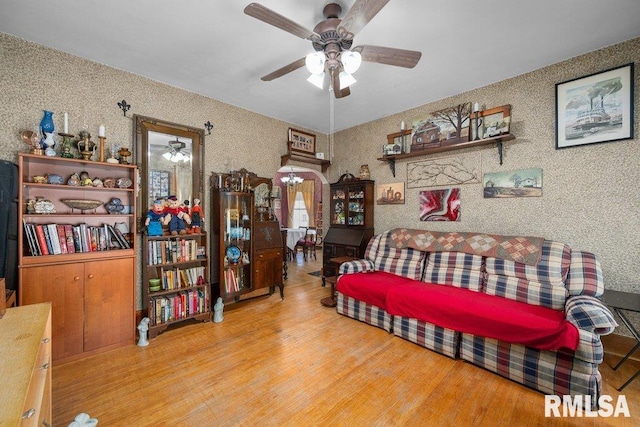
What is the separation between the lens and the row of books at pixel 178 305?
2816 mm

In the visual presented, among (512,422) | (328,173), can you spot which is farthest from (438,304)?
(328,173)

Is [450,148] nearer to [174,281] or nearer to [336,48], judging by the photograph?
[336,48]

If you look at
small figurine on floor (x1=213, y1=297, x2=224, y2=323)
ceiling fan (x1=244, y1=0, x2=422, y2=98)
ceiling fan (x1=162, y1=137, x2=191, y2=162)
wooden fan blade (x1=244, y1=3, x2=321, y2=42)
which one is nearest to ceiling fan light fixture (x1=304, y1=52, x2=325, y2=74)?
ceiling fan (x1=244, y1=0, x2=422, y2=98)

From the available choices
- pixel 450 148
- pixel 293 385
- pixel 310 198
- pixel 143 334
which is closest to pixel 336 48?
pixel 450 148

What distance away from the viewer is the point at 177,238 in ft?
10.2

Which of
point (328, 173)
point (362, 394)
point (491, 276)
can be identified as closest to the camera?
point (362, 394)

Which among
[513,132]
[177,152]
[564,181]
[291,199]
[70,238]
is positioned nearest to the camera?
[70,238]

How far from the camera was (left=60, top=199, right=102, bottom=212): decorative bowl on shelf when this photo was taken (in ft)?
8.23

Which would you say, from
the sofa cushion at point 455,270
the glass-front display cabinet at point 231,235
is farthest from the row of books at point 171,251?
the sofa cushion at point 455,270

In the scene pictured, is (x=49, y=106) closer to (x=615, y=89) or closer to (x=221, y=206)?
(x=221, y=206)

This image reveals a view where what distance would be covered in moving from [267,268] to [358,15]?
10.6 ft

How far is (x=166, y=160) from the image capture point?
10.6ft

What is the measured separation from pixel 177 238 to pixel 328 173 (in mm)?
2991

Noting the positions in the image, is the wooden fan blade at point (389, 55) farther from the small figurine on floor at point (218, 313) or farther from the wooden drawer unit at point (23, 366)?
the small figurine on floor at point (218, 313)
